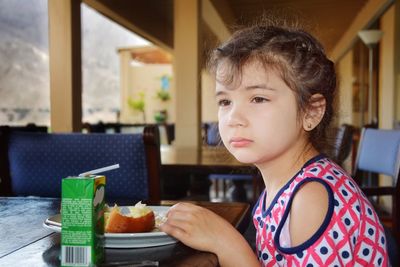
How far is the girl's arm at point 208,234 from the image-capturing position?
0.79 meters

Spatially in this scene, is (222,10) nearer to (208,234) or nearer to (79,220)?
(208,234)

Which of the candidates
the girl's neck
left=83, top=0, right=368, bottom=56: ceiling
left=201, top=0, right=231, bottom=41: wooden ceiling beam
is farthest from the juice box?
left=83, top=0, right=368, bottom=56: ceiling

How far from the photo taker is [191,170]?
2350 mm

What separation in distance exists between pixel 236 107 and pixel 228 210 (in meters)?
0.35

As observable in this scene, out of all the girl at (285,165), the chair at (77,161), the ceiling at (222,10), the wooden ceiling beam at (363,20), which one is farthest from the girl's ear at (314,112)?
the ceiling at (222,10)

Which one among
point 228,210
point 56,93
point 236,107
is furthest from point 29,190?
point 56,93

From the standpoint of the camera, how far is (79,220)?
1.98 feet

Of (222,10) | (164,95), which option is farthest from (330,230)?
(164,95)

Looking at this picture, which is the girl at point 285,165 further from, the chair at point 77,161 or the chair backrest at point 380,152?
the chair backrest at point 380,152

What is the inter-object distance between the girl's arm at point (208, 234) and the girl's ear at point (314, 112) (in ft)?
1.02

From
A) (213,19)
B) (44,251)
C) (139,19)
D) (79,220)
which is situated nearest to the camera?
(79,220)

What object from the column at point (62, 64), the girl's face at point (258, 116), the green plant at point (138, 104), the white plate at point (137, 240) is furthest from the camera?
the green plant at point (138, 104)

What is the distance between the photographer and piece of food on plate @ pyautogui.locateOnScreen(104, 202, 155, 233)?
30.9 inches

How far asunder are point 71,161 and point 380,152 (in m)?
1.59
